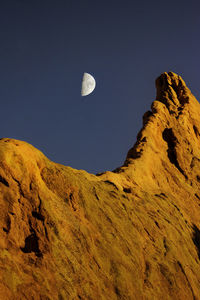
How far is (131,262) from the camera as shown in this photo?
17531 millimetres

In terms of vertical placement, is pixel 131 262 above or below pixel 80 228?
below

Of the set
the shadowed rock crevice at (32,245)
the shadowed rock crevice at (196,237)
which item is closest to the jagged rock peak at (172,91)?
the shadowed rock crevice at (196,237)

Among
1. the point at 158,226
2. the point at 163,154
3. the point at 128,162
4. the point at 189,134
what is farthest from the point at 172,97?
the point at 158,226

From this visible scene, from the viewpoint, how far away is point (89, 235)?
1677cm

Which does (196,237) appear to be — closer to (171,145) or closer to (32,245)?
(171,145)

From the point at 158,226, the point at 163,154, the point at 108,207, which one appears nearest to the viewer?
the point at 108,207

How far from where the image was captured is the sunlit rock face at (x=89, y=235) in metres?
13.9

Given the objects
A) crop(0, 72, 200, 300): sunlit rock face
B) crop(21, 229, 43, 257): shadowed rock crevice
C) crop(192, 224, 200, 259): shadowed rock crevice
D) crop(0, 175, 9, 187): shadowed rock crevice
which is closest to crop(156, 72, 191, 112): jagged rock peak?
crop(0, 72, 200, 300): sunlit rock face

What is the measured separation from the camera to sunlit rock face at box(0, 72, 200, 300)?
13.9 m

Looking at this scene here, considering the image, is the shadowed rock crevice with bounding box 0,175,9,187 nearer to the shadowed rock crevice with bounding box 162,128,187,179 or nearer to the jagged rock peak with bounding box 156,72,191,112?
the shadowed rock crevice with bounding box 162,128,187,179

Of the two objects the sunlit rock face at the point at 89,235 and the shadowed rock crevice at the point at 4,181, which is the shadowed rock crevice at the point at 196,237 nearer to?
the sunlit rock face at the point at 89,235

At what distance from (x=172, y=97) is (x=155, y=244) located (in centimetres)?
2672

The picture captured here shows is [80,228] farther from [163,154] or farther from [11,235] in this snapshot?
[163,154]

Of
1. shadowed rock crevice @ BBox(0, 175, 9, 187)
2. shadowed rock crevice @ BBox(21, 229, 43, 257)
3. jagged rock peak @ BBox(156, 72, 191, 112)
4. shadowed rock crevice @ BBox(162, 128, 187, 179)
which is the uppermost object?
jagged rock peak @ BBox(156, 72, 191, 112)
